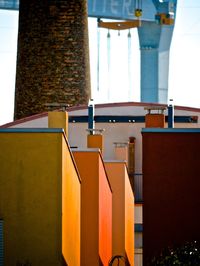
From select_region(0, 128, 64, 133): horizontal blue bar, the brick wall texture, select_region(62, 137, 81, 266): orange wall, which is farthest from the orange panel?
select_region(0, 128, 64, 133): horizontal blue bar

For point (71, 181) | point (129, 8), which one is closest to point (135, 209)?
point (71, 181)

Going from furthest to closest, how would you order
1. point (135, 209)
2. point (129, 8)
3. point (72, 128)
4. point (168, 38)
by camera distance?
point (168, 38), point (129, 8), point (72, 128), point (135, 209)

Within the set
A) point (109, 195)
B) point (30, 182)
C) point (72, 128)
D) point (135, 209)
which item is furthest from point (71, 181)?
point (72, 128)

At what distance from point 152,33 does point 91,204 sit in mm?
39940

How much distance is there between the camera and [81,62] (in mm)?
44188

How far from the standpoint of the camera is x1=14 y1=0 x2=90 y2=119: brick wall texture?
144 feet

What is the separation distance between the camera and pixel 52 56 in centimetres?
4422

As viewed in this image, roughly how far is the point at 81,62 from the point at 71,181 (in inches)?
773

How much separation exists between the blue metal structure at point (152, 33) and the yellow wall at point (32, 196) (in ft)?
128

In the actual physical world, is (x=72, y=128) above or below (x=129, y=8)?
below

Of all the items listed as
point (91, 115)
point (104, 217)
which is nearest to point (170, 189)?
point (104, 217)

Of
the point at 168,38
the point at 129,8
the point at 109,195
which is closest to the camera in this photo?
the point at 109,195

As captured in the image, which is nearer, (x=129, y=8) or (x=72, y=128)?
(x=72, y=128)

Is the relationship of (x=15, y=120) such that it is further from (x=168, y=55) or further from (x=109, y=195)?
(x=168, y=55)
